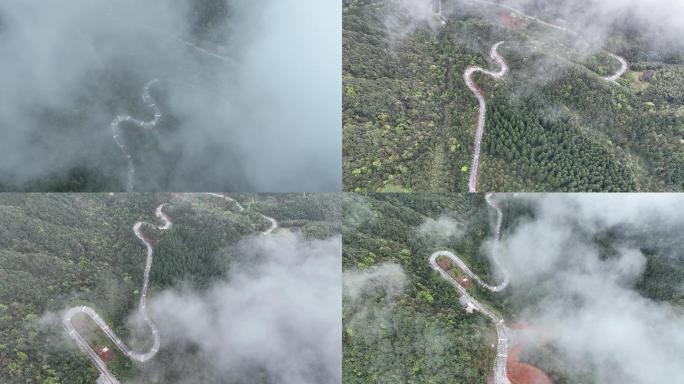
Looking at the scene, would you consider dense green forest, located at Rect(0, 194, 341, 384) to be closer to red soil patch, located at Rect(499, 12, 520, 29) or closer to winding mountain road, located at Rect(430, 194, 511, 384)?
winding mountain road, located at Rect(430, 194, 511, 384)

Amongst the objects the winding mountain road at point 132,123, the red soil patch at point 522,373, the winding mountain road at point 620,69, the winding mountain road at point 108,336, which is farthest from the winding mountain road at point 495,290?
the winding mountain road at point 132,123

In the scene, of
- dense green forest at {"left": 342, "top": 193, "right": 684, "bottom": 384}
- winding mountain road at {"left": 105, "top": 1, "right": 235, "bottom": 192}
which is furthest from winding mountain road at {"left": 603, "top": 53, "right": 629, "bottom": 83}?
winding mountain road at {"left": 105, "top": 1, "right": 235, "bottom": 192}

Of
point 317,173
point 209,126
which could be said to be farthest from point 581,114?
point 209,126

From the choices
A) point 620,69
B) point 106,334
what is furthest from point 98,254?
point 620,69

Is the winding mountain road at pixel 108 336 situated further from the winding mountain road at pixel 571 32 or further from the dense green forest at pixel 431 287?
the winding mountain road at pixel 571 32

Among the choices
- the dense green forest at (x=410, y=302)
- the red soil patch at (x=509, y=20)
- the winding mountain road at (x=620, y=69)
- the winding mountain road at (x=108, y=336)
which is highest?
the red soil patch at (x=509, y=20)

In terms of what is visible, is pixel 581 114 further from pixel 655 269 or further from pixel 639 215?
pixel 655 269
